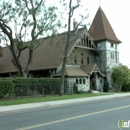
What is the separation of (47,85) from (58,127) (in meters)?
22.1

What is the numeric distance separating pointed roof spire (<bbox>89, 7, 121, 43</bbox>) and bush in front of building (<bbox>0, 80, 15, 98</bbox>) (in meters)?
22.8

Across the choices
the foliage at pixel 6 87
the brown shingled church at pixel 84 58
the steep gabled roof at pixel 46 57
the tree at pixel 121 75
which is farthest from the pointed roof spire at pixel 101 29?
the foliage at pixel 6 87

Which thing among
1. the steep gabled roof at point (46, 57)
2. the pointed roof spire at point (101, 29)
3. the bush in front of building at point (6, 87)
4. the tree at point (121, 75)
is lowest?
the bush in front of building at point (6, 87)

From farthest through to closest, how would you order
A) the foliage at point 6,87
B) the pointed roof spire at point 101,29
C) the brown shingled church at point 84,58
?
the pointed roof spire at point 101,29
the brown shingled church at point 84,58
the foliage at point 6,87

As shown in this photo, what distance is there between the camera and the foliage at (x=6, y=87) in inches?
968

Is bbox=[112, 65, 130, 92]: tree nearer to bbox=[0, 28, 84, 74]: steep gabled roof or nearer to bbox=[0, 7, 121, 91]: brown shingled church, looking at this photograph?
bbox=[0, 7, 121, 91]: brown shingled church

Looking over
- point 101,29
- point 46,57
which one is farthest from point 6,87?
point 101,29

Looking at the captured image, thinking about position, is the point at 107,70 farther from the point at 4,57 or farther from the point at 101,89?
the point at 4,57

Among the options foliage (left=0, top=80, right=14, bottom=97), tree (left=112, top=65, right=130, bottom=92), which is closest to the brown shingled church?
tree (left=112, top=65, right=130, bottom=92)

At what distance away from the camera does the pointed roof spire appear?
44.4 meters

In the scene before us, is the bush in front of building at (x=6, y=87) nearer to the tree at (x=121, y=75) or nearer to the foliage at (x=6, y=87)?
the foliage at (x=6, y=87)

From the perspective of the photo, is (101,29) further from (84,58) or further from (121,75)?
(121,75)

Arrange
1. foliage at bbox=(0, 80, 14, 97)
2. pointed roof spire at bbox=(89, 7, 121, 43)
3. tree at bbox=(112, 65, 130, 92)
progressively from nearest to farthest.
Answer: foliage at bbox=(0, 80, 14, 97)
tree at bbox=(112, 65, 130, 92)
pointed roof spire at bbox=(89, 7, 121, 43)

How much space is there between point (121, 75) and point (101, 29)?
9.25 metres
